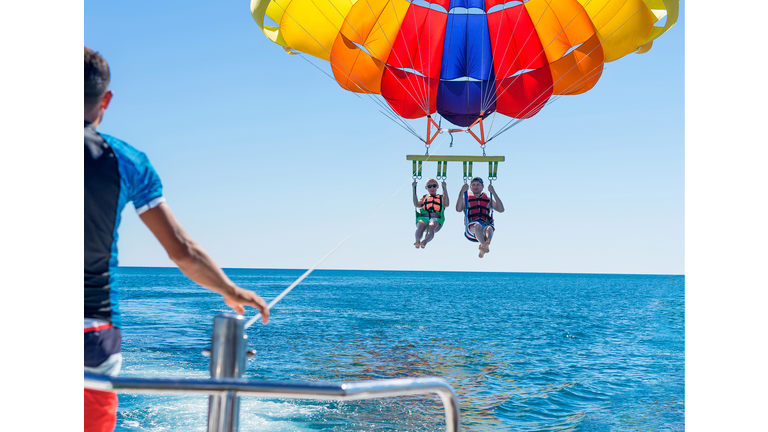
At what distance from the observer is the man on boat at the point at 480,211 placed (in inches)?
311

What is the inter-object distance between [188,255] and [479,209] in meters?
6.66

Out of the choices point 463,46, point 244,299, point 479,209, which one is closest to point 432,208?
point 479,209

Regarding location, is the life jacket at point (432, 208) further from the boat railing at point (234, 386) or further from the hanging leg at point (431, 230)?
the boat railing at point (234, 386)

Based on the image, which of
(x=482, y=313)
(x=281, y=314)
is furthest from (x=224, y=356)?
(x=482, y=313)

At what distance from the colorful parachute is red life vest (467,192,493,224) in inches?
64.1

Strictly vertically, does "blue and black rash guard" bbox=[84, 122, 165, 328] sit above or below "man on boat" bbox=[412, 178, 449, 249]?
below

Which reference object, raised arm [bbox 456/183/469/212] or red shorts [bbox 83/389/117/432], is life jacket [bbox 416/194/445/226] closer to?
raised arm [bbox 456/183/469/212]

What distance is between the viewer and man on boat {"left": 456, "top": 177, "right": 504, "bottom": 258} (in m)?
7.90

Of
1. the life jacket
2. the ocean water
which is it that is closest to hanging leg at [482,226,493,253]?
the life jacket

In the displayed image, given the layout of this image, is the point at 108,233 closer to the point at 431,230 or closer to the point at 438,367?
the point at 431,230

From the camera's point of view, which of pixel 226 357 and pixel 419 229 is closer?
pixel 226 357

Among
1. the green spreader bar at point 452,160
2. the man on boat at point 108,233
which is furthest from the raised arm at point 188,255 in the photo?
the green spreader bar at point 452,160

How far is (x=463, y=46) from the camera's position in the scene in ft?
29.3

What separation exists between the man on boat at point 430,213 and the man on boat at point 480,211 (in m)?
0.35
